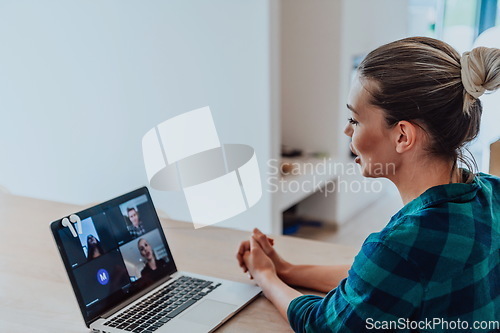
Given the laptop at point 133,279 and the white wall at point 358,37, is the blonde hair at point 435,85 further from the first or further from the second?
the white wall at point 358,37

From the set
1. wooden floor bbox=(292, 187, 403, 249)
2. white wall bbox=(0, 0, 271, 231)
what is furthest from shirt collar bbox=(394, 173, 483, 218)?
wooden floor bbox=(292, 187, 403, 249)

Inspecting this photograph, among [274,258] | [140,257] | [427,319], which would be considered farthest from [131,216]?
[427,319]

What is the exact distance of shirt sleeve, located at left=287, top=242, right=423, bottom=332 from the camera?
0.85 m

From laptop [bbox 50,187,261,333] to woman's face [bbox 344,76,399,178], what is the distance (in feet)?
1.24

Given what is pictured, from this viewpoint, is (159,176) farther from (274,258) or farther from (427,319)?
(427,319)

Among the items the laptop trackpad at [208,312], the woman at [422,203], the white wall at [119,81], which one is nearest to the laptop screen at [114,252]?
the laptop trackpad at [208,312]

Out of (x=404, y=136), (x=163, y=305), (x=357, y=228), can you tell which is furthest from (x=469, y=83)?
(x=357, y=228)

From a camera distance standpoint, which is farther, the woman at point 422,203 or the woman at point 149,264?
the woman at point 149,264

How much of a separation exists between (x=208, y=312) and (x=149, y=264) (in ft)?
0.62

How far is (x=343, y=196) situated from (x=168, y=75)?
1448 mm

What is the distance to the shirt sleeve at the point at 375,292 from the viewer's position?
851 millimetres

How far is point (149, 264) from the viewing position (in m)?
1.21

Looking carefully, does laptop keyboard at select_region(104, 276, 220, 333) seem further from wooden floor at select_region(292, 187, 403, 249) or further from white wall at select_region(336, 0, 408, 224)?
white wall at select_region(336, 0, 408, 224)

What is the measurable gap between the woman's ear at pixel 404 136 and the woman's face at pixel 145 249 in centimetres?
57
